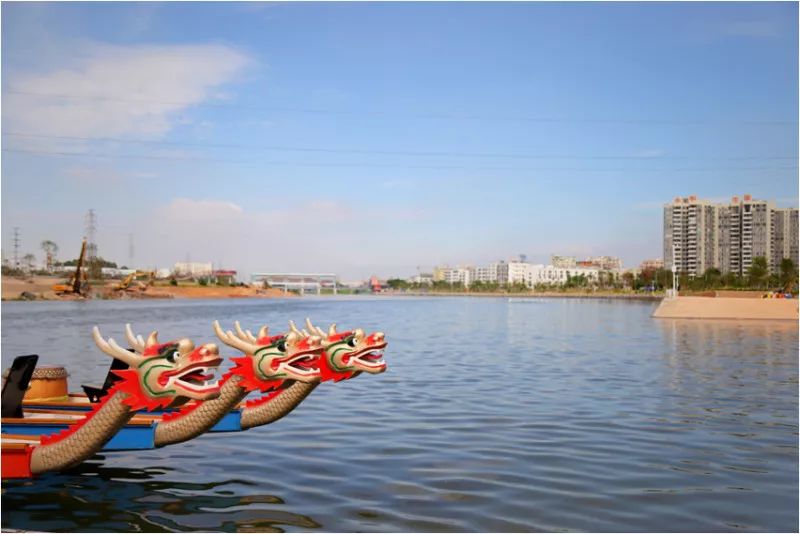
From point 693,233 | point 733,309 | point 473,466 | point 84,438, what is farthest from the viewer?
point 693,233

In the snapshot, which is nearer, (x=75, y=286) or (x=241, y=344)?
(x=241, y=344)

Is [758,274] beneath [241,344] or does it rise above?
above

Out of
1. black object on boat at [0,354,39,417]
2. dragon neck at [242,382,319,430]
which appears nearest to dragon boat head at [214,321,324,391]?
dragon neck at [242,382,319,430]

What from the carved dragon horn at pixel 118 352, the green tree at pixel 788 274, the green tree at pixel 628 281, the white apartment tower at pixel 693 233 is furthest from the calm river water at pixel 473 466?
the white apartment tower at pixel 693 233

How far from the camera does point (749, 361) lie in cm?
2584

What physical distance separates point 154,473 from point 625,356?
20997 millimetres

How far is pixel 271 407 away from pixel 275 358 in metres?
1.91

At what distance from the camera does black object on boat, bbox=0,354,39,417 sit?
9.76m

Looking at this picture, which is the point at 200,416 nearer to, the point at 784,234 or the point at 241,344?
the point at 241,344

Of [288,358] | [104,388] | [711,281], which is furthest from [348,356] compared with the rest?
[711,281]

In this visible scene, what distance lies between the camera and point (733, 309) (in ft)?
185

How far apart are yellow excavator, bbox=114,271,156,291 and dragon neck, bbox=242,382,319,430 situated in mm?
125955

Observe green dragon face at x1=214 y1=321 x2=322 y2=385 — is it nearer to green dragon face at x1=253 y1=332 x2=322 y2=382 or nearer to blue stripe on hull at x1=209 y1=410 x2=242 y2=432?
green dragon face at x1=253 y1=332 x2=322 y2=382

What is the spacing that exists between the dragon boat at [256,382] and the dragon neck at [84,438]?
0.27m
